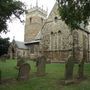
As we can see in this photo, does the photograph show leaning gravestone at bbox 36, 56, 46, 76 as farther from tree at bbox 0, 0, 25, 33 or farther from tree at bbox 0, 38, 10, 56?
tree at bbox 0, 38, 10, 56

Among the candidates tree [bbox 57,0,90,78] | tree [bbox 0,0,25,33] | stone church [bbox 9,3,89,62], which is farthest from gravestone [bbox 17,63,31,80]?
stone church [bbox 9,3,89,62]

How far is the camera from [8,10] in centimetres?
1836

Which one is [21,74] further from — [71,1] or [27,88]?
[71,1]

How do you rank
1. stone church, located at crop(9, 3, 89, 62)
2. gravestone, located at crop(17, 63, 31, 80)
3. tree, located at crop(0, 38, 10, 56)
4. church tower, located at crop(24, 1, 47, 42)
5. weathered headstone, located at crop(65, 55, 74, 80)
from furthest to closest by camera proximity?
church tower, located at crop(24, 1, 47, 42) → tree, located at crop(0, 38, 10, 56) → stone church, located at crop(9, 3, 89, 62) → gravestone, located at crop(17, 63, 31, 80) → weathered headstone, located at crop(65, 55, 74, 80)

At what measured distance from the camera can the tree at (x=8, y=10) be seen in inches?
683

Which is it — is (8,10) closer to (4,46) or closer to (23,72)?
(23,72)

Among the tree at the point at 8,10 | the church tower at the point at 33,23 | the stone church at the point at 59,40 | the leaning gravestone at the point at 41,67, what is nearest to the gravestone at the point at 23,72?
the leaning gravestone at the point at 41,67

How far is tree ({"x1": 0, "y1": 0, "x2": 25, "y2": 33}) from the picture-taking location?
1735 centimetres

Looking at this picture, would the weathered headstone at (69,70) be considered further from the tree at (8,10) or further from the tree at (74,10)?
the tree at (8,10)

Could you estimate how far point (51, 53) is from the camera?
118 feet

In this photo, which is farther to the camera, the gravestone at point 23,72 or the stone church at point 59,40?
the stone church at point 59,40

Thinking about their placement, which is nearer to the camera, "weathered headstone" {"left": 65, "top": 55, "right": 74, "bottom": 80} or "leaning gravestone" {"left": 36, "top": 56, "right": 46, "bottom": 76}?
"weathered headstone" {"left": 65, "top": 55, "right": 74, "bottom": 80}

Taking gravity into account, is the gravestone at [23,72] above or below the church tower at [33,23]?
below

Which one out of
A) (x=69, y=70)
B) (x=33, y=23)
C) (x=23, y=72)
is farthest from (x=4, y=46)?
(x=69, y=70)
